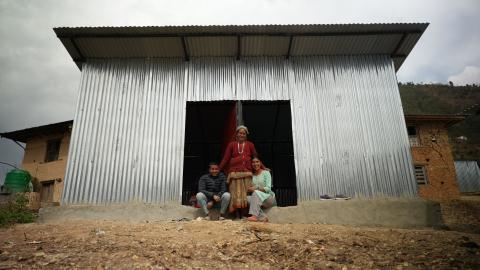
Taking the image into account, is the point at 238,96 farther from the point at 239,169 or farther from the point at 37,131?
the point at 37,131

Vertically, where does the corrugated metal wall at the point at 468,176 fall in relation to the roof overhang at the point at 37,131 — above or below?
below

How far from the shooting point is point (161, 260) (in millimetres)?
4047

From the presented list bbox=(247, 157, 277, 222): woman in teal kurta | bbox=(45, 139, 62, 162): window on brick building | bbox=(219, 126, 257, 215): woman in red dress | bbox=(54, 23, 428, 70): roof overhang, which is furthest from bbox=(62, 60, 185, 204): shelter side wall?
bbox=(45, 139, 62, 162): window on brick building

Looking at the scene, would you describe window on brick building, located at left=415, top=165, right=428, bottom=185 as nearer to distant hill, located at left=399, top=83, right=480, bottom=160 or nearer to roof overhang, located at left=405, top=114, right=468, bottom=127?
roof overhang, located at left=405, top=114, right=468, bottom=127

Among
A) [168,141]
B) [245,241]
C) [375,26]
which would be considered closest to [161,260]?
[245,241]

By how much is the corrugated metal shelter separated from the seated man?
78 centimetres

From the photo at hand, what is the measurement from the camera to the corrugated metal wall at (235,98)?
779 centimetres

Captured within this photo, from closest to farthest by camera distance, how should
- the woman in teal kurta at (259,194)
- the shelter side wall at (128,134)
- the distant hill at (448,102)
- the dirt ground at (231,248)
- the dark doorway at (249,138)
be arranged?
the dirt ground at (231,248) < the woman in teal kurta at (259,194) < the shelter side wall at (128,134) < the dark doorway at (249,138) < the distant hill at (448,102)

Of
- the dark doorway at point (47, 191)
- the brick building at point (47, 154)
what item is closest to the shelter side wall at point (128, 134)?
the brick building at point (47, 154)

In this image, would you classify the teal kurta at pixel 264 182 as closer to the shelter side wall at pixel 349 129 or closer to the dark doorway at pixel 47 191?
the shelter side wall at pixel 349 129

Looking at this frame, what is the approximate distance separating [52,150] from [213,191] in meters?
19.0

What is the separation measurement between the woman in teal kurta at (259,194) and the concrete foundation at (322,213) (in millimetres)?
256

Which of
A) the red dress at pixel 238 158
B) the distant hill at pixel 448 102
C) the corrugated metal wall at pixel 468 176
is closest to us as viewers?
the red dress at pixel 238 158

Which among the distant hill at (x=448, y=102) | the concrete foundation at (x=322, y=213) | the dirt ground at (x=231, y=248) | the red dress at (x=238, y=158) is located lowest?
the dirt ground at (x=231, y=248)
